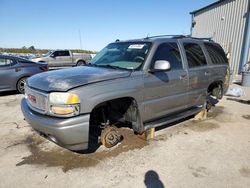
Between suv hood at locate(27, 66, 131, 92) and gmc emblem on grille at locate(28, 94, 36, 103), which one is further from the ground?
suv hood at locate(27, 66, 131, 92)

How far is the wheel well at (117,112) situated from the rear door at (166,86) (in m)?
0.23

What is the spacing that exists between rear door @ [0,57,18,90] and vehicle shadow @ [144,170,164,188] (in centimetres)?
670

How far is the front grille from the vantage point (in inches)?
120

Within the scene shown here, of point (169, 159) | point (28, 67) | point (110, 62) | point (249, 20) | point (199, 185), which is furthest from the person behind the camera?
point (249, 20)

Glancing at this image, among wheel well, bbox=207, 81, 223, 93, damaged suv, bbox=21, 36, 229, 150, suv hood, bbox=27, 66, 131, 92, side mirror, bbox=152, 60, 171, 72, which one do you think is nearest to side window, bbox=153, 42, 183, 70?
damaged suv, bbox=21, 36, 229, 150

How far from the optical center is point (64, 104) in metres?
2.87

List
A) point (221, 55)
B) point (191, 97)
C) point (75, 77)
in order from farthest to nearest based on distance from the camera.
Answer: point (221, 55) < point (191, 97) < point (75, 77)

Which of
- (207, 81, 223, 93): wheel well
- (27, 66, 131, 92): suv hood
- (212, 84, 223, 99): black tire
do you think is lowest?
(212, 84, 223, 99): black tire

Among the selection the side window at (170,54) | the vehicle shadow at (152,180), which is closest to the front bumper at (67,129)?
the vehicle shadow at (152,180)

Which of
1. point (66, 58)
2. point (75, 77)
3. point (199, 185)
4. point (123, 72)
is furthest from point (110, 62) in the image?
point (66, 58)

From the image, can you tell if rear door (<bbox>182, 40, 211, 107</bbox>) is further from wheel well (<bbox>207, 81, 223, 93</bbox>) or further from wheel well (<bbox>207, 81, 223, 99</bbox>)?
wheel well (<bbox>207, 81, 223, 99</bbox>)

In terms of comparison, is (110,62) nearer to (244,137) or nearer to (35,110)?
(35,110)

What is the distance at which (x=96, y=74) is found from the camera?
340cm

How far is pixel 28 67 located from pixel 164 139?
6.25 metres
